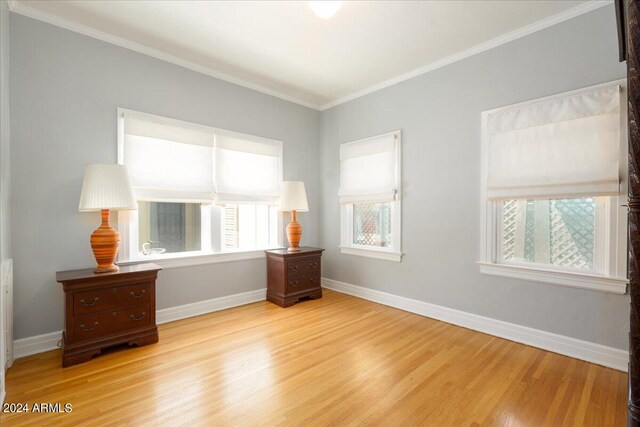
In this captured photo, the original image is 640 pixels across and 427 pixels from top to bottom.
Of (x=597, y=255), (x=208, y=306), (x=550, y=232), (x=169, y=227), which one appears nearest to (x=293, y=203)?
(x=169, y=227)

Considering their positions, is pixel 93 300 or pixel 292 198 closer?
pixel 93 300

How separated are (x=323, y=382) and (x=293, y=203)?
2234 mm

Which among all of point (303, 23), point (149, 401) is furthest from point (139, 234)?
point (303, 23)

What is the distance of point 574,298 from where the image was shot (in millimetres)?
2451

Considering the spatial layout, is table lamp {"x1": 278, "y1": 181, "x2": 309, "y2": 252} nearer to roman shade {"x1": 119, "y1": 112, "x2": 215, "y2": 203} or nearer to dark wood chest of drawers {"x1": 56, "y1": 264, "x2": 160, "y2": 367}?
roman shade {"x1": 119, "y1": 112, "x2": 215, "y2": 203}

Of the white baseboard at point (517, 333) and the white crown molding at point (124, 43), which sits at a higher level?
the white crown molding at point (124, 43)

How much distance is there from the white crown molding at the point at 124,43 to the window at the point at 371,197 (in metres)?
1.45

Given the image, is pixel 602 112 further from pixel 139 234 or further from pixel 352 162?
pixel 139 234

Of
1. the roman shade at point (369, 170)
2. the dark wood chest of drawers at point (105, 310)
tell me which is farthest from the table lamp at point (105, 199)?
the roman shade at point (369, 170)

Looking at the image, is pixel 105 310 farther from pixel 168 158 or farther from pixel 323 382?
pixel 323 382

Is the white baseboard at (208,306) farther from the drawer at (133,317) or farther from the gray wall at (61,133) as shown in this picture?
the drawer at (133,317)

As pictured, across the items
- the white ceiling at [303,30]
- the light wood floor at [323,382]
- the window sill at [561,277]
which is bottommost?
the light wood floor at [323,382]

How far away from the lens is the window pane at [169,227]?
10.3ft

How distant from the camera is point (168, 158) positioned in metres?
3.16
